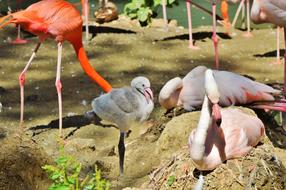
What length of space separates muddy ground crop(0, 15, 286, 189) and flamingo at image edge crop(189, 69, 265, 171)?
0.06 m

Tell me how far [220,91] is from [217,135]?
98cm

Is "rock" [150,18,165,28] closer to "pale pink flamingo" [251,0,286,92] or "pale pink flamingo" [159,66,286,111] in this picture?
"pale pink flamingo" [251,0,286,92]

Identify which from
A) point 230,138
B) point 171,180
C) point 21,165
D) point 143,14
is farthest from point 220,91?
point 143,14

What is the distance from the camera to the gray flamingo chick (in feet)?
11.7

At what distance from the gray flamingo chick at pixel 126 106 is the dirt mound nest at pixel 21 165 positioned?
1.99 ft

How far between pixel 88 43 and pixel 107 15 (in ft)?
4.07

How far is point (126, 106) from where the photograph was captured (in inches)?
140

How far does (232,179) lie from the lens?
290 cm

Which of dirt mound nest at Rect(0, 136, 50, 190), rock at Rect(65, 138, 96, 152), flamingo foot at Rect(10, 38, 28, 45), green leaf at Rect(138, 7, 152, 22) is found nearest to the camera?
dirt mound nest at Rect(0, 136, 50, 190)

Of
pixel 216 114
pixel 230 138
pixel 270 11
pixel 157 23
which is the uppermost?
pixel 216 114

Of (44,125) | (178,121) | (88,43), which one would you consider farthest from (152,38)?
(178,121)

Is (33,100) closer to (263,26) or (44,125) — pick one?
(44,125)

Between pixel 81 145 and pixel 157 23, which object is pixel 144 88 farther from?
pixel 157 23

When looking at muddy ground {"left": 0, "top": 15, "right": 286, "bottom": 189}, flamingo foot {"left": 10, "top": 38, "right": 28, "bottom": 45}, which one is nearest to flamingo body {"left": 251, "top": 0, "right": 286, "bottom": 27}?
muddy ground {"left": 0, "top": 15, "right": 286, "bottom": 189}
